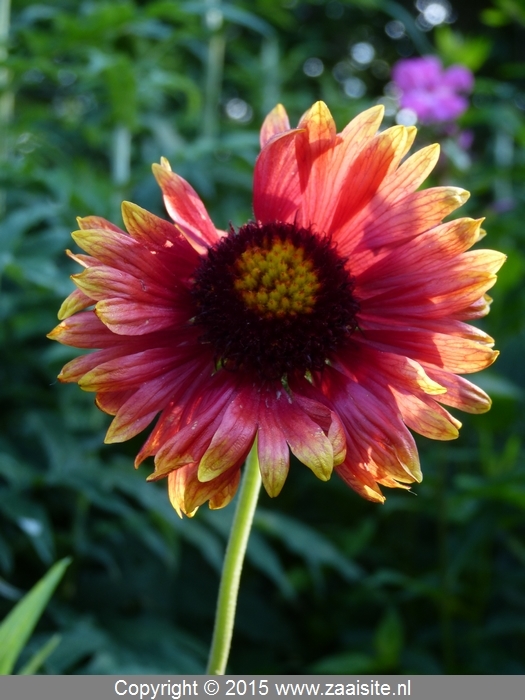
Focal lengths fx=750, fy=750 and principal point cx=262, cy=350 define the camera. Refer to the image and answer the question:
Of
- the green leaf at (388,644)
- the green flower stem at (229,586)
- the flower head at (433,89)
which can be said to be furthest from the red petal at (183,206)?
the flower head at (433,89)

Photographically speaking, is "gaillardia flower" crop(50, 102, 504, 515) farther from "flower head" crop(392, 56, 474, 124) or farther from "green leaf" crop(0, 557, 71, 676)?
"flower head" crop(392, 56, 474, 124)

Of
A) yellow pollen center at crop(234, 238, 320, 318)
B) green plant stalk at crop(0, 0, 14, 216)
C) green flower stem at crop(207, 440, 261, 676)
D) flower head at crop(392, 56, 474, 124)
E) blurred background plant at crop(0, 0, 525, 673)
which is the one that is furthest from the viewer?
flower head at crop(392, 56, 474, 124)

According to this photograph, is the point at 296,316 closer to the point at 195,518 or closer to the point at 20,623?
the point at 20,623

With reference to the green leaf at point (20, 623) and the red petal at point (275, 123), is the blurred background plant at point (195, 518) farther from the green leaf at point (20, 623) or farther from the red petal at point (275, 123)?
the red petal at point (275, 123)

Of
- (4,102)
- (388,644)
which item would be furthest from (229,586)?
(4,102)

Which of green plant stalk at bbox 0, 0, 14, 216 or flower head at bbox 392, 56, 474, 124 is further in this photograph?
flower head at bbox 392, 56, 474, 124

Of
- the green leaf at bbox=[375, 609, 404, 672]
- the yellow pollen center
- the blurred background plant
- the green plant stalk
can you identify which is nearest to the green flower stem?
the yellow pollen center
